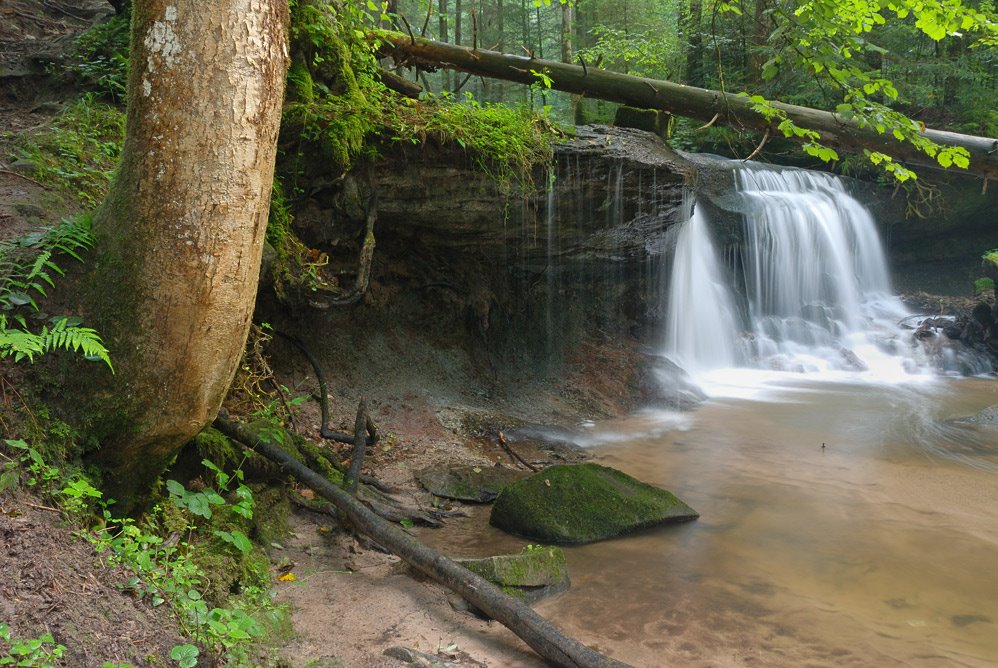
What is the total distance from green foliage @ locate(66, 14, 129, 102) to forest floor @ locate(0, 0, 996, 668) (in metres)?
0.34

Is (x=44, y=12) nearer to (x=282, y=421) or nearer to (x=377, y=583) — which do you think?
(x=282, y=421)

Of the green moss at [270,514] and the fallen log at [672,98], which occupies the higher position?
the fallen log at [672,98]

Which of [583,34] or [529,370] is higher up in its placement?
[583,34]

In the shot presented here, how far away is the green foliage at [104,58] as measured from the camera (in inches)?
284

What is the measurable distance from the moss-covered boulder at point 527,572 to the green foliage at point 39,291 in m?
2.44

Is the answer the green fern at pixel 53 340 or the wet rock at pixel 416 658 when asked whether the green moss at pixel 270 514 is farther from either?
the green fern at pixel 53 340

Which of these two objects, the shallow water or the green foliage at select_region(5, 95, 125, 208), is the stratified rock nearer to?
the shallow water

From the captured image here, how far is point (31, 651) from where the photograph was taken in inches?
87.4

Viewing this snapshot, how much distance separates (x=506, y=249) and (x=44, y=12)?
7.69m

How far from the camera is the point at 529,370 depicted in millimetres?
10008

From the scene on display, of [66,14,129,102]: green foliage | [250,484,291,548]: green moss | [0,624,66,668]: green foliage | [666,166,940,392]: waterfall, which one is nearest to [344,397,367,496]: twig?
[250,484,291,548]: green moss

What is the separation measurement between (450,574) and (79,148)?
14.9ft

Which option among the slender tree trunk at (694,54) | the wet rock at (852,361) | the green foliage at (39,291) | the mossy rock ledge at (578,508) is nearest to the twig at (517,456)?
the mossy rock ledge at (578,508)

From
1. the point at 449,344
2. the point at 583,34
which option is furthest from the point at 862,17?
the point at 583,34
